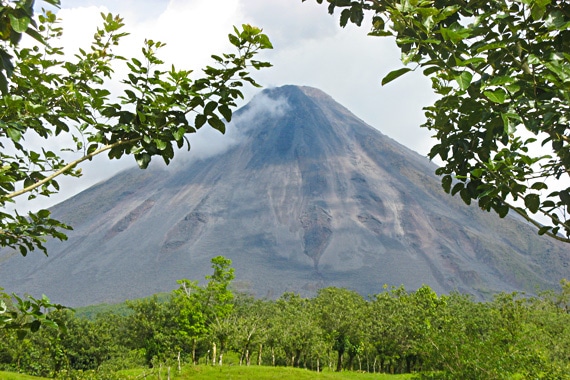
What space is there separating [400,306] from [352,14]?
61.7 metres

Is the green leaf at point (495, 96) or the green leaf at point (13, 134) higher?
the green leaf at point (495, 96)

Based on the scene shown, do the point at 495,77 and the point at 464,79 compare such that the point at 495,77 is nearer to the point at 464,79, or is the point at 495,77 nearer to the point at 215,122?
the point at 464,79

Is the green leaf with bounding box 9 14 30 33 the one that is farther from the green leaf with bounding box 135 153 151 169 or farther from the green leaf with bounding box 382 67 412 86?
the green leaf with bounding box 382 67 412 86

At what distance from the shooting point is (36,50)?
4.98 metres

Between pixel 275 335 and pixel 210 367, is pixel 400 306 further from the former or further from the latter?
pixel 210 367

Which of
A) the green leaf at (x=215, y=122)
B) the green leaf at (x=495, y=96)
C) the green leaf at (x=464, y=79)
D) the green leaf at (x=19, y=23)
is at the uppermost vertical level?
the green leaf at (x=19, y=23)

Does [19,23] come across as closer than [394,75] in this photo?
Yes

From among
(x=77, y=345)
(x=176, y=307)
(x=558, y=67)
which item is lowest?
(x=77, y=345)

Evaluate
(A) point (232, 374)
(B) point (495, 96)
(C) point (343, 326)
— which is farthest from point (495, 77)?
(C) point (343, 326)

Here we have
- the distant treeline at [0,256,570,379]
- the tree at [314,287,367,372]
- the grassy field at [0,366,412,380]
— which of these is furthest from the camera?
the tree at [314,287,367,372]

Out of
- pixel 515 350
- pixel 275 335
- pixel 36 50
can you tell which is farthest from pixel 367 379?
pixel 36 50

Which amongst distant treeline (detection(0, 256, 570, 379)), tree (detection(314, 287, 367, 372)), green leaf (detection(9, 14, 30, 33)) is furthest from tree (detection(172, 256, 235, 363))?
green leaf (detection(9, 14, 30, 33))

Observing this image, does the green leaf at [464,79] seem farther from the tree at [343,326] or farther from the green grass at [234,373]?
the tree at [343,326]

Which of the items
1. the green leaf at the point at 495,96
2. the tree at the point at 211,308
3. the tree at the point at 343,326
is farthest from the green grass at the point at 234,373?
A: the green leaf at the point at 495,96
